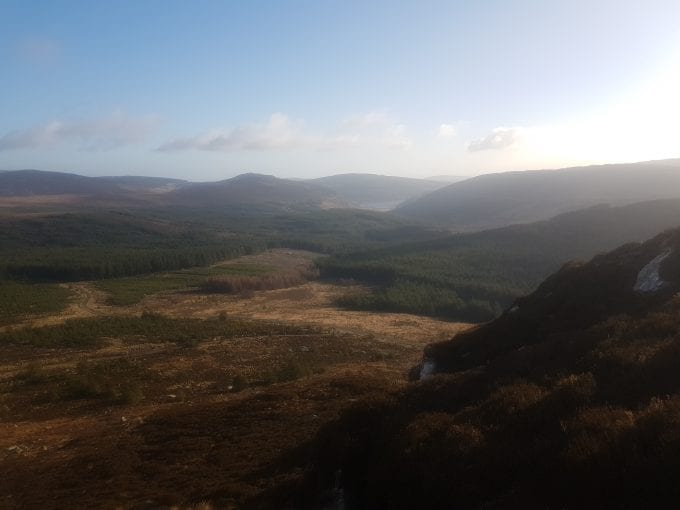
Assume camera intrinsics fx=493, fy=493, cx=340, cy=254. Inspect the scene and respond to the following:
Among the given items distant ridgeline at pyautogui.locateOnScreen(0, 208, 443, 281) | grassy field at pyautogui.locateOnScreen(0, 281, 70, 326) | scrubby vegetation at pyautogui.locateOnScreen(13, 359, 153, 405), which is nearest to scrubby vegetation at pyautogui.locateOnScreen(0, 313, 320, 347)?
scrubby vegetation at pyautogui.locateOnScreen(13, 359, 153, 405)

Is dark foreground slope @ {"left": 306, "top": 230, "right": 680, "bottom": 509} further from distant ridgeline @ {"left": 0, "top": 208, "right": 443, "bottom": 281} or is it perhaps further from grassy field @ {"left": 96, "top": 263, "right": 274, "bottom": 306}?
distant ridgeline @ {"left": 0, "top": 208, "right": 443, "bottom": 281}

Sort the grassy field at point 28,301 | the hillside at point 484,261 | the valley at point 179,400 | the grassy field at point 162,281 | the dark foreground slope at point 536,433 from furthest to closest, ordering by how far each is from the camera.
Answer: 1. the grassy field at point 162,281
2. the hillside at point 484,261
3. the grassy field at point 28,301
4. the valley at point 179,400
5. the dark foreground slope at point 536,433

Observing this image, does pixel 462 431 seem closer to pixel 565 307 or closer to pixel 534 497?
pixel 534 497

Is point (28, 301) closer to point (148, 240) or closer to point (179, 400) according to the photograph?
point (179, 400)

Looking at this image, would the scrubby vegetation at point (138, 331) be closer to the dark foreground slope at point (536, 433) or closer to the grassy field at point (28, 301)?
the grassy field at point (28, 301)

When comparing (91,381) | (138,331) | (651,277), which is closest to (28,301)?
(138,331)

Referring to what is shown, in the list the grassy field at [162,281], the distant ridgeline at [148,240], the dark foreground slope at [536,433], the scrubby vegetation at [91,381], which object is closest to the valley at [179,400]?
the scrubby vegetation at [91,381]
